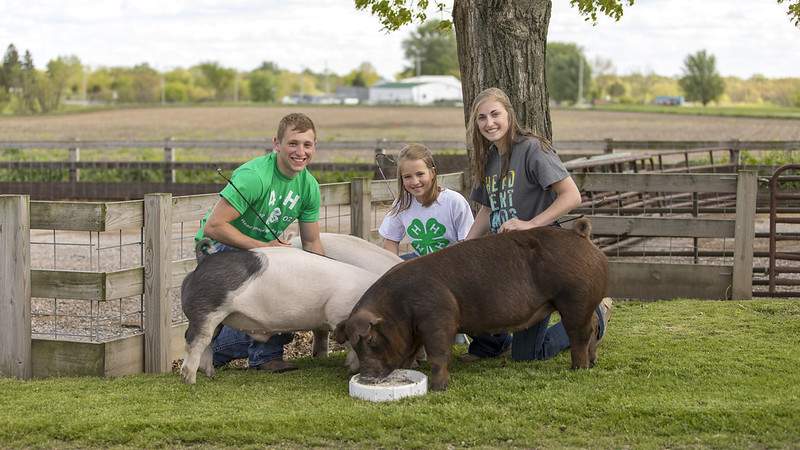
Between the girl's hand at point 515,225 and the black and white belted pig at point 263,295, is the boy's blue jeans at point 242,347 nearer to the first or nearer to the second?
the black and white belted pig at point 263,295

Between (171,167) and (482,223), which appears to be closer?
(482,223)

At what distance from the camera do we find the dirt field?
42.0 meters

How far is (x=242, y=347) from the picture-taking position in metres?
5.49

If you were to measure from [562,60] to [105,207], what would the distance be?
116m

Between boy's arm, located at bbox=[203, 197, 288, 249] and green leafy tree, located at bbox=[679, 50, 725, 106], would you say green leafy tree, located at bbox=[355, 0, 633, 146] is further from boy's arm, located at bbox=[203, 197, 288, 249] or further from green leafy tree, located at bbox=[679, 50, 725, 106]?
green leafy tree, located at bbox=[679, 50, 725, 106]

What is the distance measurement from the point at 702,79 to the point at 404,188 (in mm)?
119954

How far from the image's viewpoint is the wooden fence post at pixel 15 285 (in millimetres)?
4934

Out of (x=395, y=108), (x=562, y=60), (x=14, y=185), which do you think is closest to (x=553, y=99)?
(x=562, y=60)

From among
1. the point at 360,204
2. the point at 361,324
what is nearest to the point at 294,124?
the point at 361,324

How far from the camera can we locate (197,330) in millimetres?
4523

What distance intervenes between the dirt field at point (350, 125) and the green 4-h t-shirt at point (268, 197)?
32.6 meters

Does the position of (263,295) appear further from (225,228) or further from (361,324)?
(361,324)

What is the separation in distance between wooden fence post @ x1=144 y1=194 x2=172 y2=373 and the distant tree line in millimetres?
70830

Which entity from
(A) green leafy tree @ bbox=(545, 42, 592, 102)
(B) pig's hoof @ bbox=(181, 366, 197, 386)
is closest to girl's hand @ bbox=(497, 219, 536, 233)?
(B) pig's hoof @ bbox=(181, 366, 197, 386)
